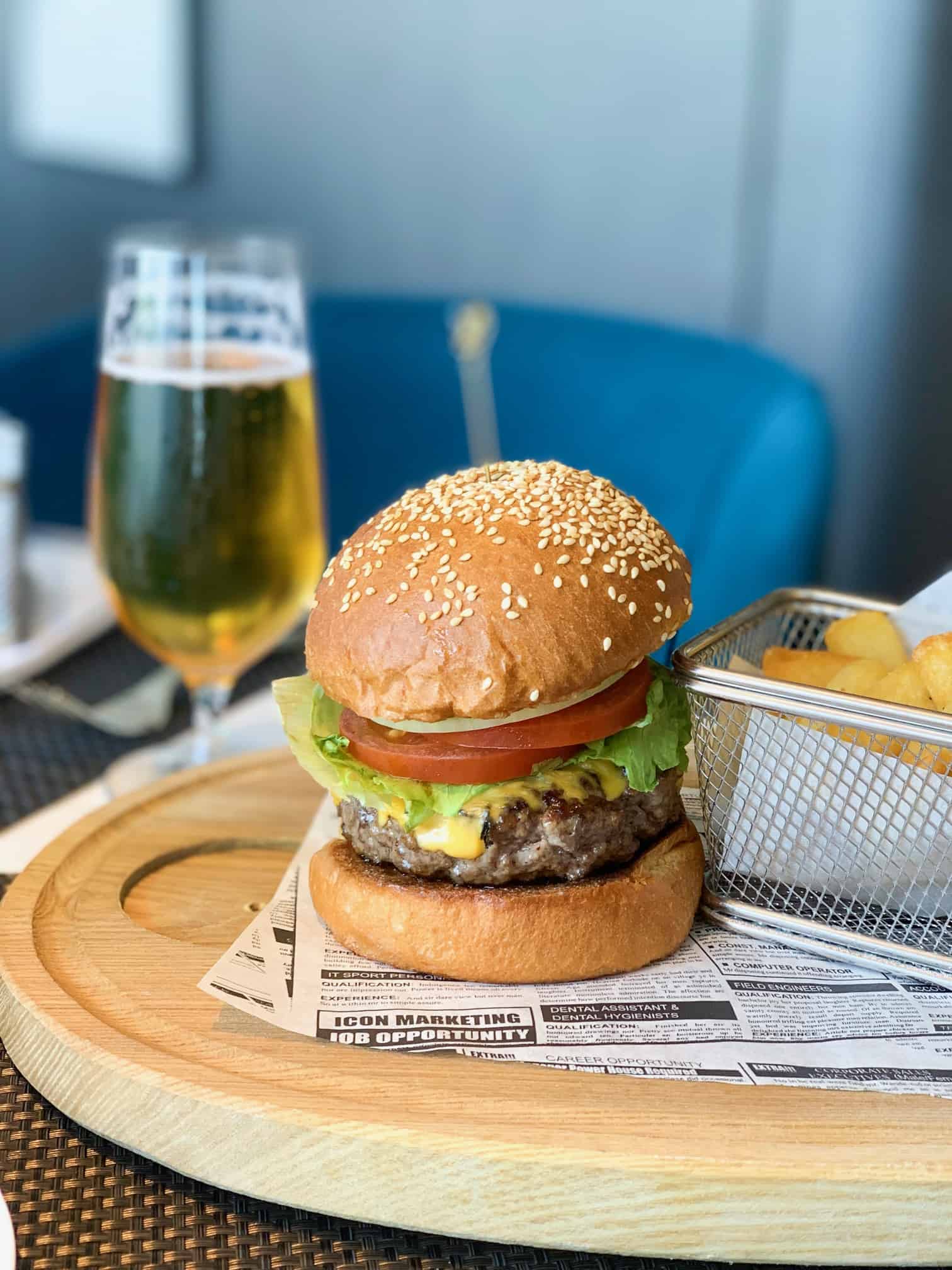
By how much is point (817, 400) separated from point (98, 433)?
62.3 inches

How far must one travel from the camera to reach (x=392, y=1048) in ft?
3.38

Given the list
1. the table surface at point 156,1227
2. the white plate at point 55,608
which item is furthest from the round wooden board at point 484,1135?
the white plate at point 55,608

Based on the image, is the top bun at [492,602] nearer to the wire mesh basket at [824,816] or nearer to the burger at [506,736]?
the burger at [506,736]

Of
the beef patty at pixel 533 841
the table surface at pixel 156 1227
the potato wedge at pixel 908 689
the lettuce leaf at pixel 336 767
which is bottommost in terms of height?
the table surface at pixel 156 1227

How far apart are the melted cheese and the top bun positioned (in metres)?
0.09

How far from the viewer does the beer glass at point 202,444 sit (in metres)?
1.54

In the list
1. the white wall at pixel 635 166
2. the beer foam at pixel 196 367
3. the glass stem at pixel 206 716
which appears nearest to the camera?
the beer foam at pixel 196 367

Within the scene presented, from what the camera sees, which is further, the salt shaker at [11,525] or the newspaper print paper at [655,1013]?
the salt shaker at [11,525]

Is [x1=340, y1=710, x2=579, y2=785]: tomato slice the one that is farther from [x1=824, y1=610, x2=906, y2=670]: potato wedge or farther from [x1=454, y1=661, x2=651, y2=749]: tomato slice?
[x1=824, y1=610, x2=906, y2=670]: potato wedge

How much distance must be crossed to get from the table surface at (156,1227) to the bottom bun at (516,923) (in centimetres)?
26

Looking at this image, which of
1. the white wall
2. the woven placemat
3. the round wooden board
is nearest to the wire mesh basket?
the round wooden board

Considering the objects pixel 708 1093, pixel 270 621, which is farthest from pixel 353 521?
pixel 708 1093

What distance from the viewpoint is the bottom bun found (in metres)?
1.12

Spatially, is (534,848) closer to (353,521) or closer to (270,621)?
(270,621)
